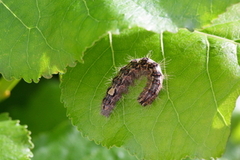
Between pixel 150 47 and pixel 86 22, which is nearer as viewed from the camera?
pixel 86 22

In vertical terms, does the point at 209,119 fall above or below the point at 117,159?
below

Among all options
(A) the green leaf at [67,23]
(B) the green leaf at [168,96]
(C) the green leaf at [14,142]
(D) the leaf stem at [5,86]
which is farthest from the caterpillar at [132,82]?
(D) the leaf stem at [5,86]

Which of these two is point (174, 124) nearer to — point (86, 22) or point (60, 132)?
point (86, 22)

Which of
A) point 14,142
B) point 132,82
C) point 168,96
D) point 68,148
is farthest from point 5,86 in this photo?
point 168,96

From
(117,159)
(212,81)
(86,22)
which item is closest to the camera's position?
(86,22)

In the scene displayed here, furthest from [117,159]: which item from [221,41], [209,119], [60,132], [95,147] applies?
[221,41]

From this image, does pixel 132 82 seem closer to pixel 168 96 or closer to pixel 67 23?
pixel 168 96

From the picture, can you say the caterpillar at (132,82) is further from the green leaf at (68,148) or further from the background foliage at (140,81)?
the green leaf at (68,148)
